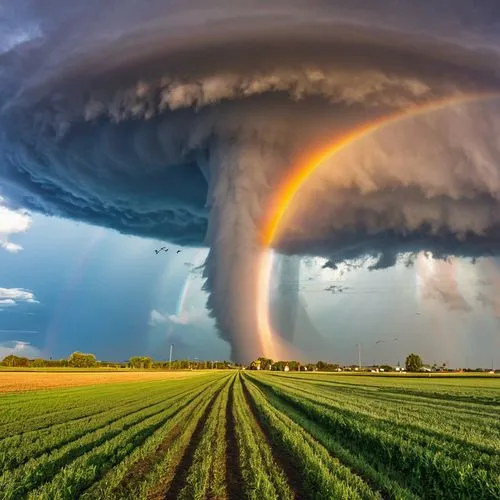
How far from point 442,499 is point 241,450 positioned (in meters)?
7.92

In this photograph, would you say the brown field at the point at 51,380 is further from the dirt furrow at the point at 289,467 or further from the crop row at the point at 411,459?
the crop row at the point at 411,459

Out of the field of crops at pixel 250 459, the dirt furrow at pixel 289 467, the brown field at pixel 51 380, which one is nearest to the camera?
the field of crops at pixel 250 459

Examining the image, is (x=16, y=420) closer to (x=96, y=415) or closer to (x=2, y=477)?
(x=96, y=415)

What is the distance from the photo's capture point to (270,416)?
27.0m

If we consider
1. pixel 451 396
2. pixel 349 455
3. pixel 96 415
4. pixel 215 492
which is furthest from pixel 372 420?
pixel 451 396

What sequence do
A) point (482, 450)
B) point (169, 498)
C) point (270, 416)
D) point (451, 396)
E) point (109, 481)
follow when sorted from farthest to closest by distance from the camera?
point (451, 396) → point (270, 416) → point (482, 450) → point (109, 481) → point (169, 498)

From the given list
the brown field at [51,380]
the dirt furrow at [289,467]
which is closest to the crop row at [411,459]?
the dirt furrow at [289,467]

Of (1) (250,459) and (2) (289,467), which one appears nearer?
(2) (289,467)

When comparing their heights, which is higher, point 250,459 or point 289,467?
point 250,459

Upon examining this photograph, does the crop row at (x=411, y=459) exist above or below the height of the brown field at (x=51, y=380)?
below

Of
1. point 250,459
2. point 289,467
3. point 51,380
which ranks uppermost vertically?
point 51,380

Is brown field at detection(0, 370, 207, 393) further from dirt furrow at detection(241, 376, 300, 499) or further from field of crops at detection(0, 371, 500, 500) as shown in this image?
dirt furrow at detection(241, 376, 300, 499)

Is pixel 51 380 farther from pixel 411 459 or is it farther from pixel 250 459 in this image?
pixel 411 459

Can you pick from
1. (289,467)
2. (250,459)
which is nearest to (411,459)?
(289,467)
